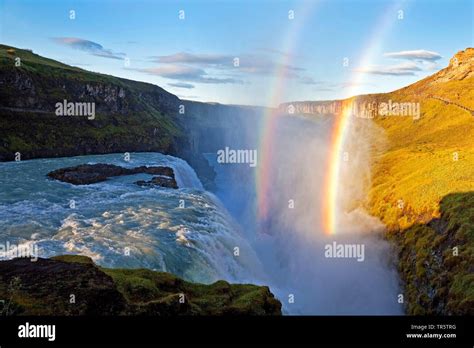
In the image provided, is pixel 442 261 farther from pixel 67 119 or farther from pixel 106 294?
pixel 67 119

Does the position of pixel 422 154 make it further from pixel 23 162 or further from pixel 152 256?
pixel 23 162

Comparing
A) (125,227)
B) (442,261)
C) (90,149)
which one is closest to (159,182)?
(125,227)

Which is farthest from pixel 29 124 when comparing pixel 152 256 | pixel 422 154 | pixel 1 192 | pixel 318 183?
pixel 422 154

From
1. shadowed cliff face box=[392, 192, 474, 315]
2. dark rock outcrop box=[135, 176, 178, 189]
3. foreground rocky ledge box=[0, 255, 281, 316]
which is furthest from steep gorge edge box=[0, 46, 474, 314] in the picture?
dark rock outcrop box=[135, 176, 178, 189]

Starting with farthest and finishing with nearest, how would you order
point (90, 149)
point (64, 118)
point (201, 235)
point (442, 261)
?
1. point (64, 118)
2. point (90, 149)
3. point (201, 235)
4. point (442, 261)

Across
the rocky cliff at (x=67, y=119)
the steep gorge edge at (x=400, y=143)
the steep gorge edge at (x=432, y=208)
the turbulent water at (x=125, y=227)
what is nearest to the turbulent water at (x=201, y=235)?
the turbulent water at (x=125, y=227)
